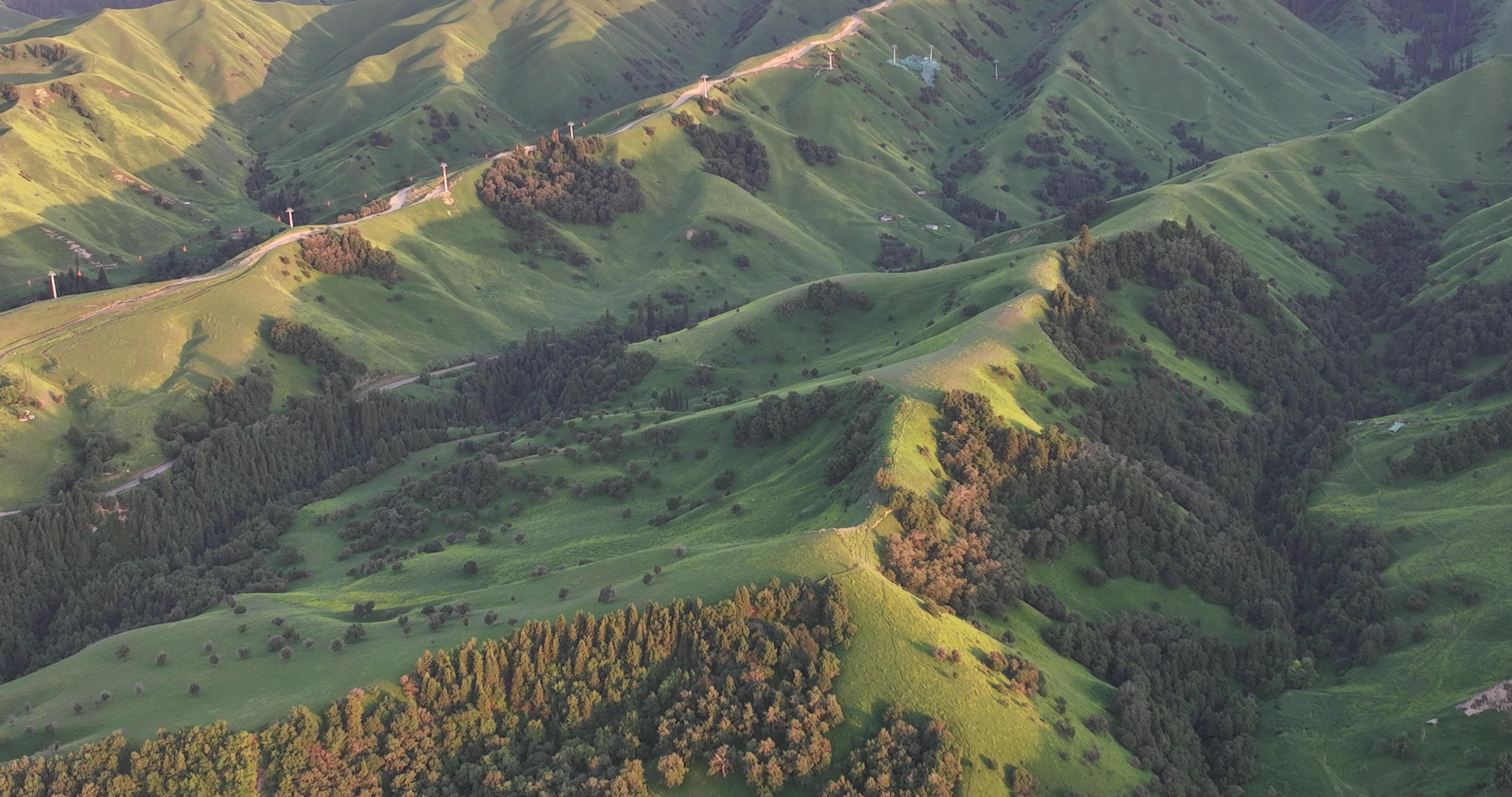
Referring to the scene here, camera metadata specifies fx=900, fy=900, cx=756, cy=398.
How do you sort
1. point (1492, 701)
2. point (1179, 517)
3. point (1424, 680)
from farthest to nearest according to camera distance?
point (1179, 517) → point (1424, 680) → point (1492, 701)

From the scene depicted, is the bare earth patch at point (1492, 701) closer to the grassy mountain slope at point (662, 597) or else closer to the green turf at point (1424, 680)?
the green turf at point (1424, 680)

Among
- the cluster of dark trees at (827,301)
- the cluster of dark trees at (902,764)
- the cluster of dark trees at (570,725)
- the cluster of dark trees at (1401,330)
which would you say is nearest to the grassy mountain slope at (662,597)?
the cluster of dark trees at (902,764)

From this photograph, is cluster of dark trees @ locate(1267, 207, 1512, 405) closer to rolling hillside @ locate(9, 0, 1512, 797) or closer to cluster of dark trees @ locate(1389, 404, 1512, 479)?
rolling hillside @ locate(9, 0, 1512, 797)

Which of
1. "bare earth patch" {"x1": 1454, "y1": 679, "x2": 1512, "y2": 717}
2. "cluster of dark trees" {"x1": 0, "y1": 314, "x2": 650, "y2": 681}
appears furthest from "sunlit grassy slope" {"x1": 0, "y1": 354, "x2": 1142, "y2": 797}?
"bare earth patch" {"x1": 1454, "y1": 679, "x2": 1512, "y2": 717}

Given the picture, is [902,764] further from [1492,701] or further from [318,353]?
[318,353]

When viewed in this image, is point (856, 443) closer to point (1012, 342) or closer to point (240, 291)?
point (1012, 342)

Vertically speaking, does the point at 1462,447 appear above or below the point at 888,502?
below

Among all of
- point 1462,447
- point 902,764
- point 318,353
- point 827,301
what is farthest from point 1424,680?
point 318,353
